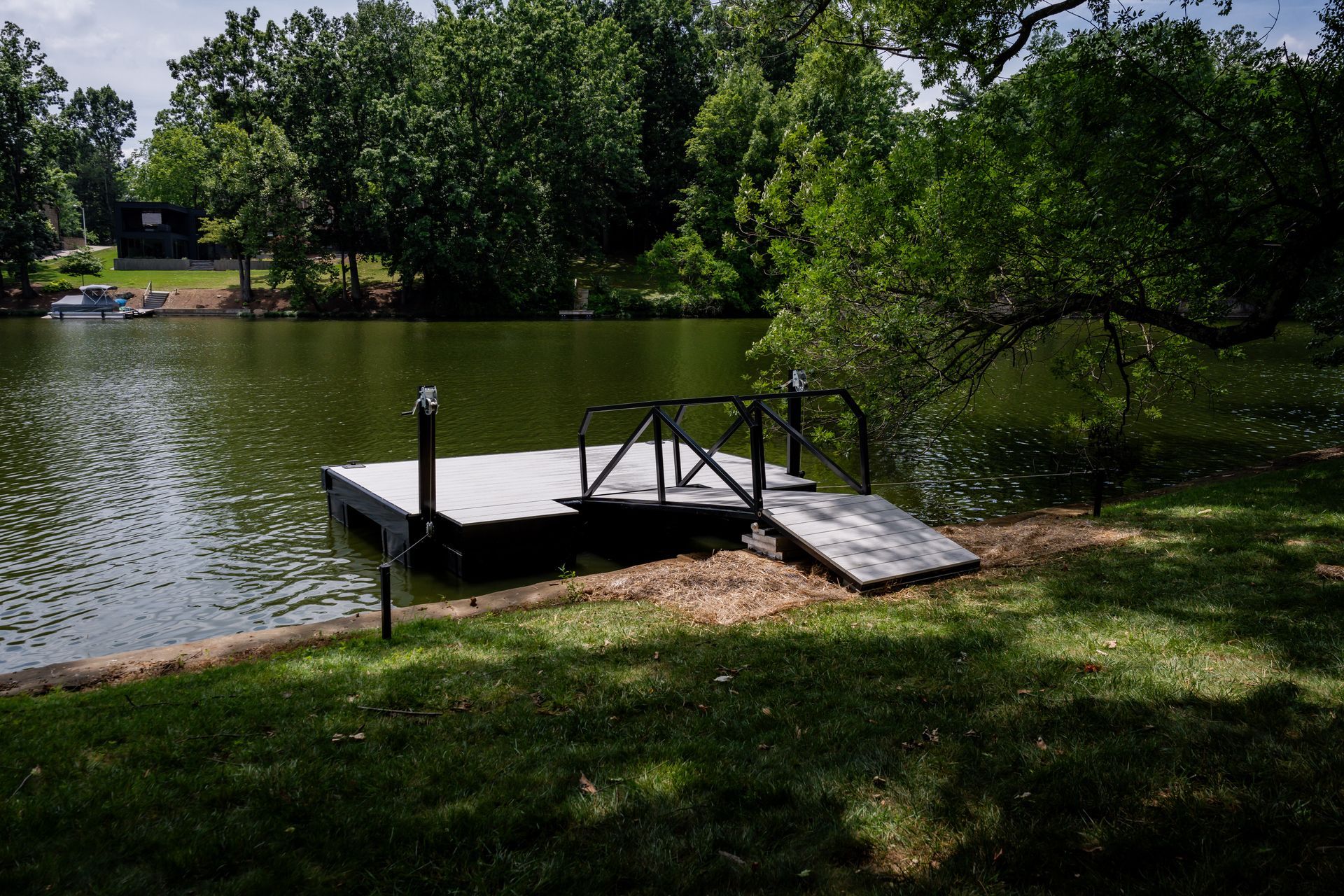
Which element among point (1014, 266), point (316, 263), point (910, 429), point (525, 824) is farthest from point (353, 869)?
point (316, 263)

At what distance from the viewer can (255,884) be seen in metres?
3.15

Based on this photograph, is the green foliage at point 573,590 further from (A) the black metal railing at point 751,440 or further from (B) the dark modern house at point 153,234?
(B) the dark modern house at point 153,234

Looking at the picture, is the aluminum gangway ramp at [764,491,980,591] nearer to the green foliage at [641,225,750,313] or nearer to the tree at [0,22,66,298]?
the green foliage at [641,225,750,313]

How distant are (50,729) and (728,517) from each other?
669 centimetres

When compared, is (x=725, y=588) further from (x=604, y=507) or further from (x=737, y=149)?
(x=737, y=149)

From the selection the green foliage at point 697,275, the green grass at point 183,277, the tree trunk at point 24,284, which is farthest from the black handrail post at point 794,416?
the tree trunk at point 24,284

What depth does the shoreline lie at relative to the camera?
614 cm

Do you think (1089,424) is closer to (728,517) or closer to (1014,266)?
(1014,266)

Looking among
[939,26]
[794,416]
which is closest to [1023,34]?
[939,26]

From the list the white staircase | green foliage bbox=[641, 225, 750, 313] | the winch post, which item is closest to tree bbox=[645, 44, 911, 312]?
green foliage bbox=[641, 225, 750, 313]

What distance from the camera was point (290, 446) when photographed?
17125 millimetres

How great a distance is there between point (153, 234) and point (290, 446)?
68.2 meters

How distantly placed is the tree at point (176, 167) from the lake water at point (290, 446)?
153ft

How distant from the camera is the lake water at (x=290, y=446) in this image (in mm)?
9562
